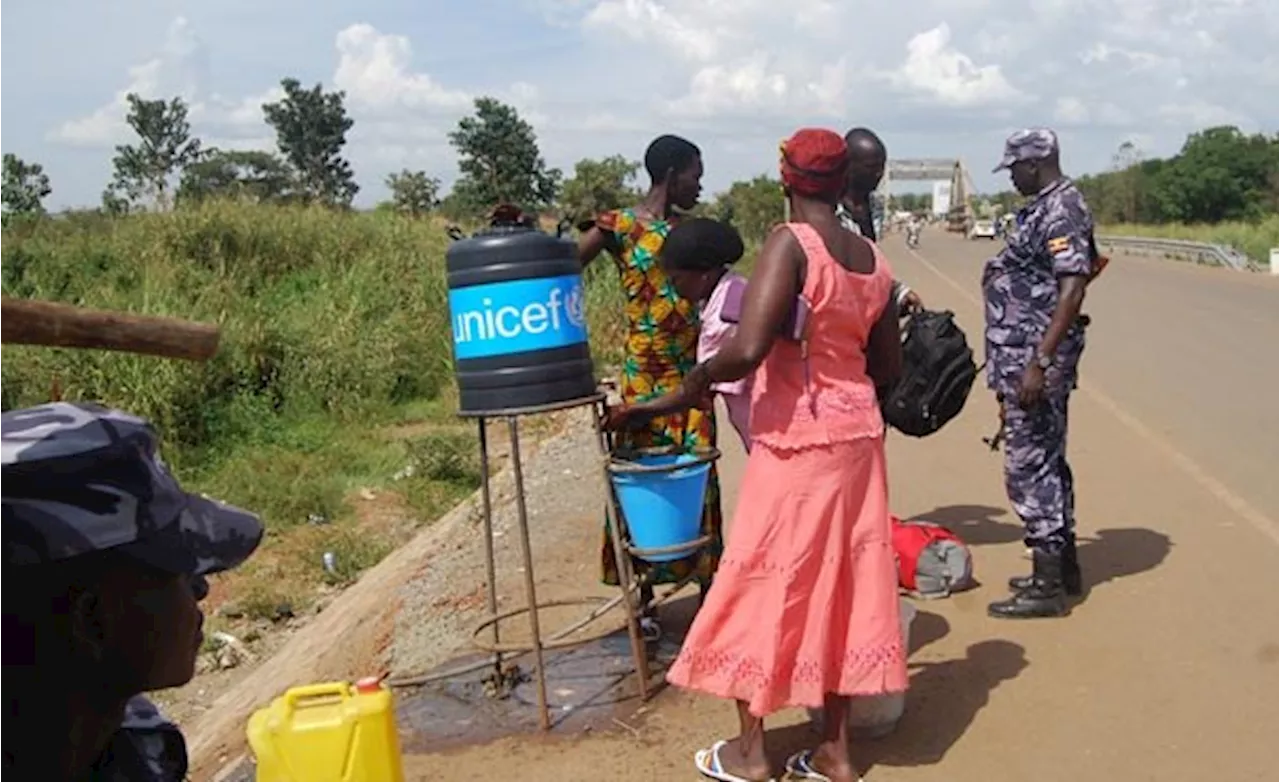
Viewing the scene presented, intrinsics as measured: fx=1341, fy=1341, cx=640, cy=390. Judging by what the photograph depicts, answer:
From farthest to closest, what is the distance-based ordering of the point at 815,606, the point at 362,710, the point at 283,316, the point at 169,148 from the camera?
the point at 169,148 < the point at 283,316 < the point at 815,606 < the point at 362,710

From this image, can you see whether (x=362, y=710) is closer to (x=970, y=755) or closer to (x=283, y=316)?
(x=970, y=755)

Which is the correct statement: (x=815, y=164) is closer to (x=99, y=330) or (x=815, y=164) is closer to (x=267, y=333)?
(x=99, y=330)

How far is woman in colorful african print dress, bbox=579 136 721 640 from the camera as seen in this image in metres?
4.69

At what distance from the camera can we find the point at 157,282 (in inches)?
588

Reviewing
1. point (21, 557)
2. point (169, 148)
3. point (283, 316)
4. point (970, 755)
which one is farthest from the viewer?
point (169, 148)

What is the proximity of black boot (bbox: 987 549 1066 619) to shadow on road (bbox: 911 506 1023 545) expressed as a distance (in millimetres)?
1155

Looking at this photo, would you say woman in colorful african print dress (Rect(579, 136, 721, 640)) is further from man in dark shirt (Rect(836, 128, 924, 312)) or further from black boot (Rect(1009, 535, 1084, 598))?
black boot (Rect(1009, 535, 1084, 598))

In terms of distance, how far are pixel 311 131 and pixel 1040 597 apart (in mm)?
54707

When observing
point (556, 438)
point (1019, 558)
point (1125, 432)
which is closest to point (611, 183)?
point (556, 438)

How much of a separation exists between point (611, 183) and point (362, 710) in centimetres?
2661

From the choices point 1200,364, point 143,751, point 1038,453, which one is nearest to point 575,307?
point 1038,453

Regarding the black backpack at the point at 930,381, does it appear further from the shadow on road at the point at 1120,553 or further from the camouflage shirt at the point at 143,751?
the camouflage shirt at the point at 143,751

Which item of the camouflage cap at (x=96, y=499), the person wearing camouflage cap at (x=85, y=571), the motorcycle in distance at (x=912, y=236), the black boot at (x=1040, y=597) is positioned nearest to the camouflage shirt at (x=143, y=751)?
the person wearing camouflage cap at (x=85, y=571)

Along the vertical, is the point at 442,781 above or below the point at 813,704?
below
